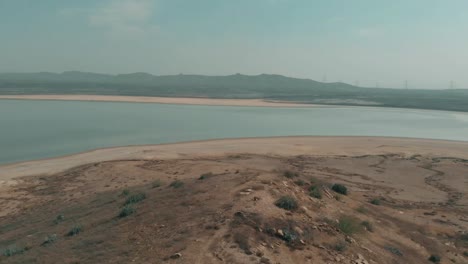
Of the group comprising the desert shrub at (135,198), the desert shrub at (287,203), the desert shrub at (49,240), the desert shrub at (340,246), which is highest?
the desert shrub at (287,203)

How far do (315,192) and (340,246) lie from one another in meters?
5.85

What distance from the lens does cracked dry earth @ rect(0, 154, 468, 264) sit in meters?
13.4

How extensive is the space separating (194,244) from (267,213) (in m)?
3.46

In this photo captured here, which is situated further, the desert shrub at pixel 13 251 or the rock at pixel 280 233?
the desert shrub at pixel 13 251

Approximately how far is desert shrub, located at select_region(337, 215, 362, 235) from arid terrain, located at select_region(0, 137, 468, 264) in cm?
5

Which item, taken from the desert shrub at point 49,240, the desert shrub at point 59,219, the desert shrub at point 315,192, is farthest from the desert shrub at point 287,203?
the desert shrub at point 59,219

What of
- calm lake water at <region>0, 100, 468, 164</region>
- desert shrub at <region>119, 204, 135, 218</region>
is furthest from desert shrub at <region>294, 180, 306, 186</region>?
calm lake water at <region>0, 100, 468, 164</region>

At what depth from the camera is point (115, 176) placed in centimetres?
3114

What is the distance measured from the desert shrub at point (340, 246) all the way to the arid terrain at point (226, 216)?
0.04 m

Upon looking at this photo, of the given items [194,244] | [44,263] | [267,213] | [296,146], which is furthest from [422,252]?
[296,146]

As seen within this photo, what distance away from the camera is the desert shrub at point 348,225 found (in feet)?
52.4

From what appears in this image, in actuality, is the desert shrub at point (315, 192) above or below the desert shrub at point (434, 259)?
above

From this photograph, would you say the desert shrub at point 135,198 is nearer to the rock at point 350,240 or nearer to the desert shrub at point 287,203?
the desert shrub at point 287,203

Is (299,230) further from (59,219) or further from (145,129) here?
(145,129)
